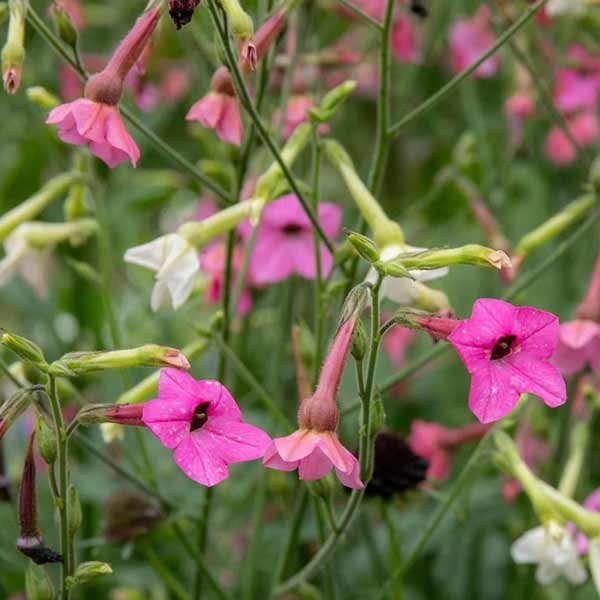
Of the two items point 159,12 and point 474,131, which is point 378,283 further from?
point 474,131

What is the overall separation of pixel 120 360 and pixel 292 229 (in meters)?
0.45

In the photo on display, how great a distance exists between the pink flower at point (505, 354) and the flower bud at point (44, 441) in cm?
25

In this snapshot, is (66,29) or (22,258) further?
(22,258)

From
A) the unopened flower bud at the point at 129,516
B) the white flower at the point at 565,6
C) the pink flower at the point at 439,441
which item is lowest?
the pink flower at the point at 439,441

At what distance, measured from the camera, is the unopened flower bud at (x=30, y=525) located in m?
0.77

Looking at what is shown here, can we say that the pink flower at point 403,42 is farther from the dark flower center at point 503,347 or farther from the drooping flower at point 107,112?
the dark flower center at point 503,347

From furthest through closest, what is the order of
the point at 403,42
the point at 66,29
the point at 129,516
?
the point at 403,42
the point at 129,516
the point at 66,29

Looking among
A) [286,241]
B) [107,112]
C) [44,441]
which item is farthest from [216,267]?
[44,441]

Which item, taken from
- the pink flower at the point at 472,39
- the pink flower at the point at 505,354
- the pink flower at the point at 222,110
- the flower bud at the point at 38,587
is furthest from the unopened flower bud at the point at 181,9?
the pink flower at the point at 472,39

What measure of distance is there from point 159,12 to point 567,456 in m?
0.66

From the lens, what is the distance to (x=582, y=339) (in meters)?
1.02

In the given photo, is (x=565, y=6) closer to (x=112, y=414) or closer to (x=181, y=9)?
(x=181, y=9)

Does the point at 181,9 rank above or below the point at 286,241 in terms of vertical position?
above

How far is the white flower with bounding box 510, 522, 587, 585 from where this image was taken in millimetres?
958
